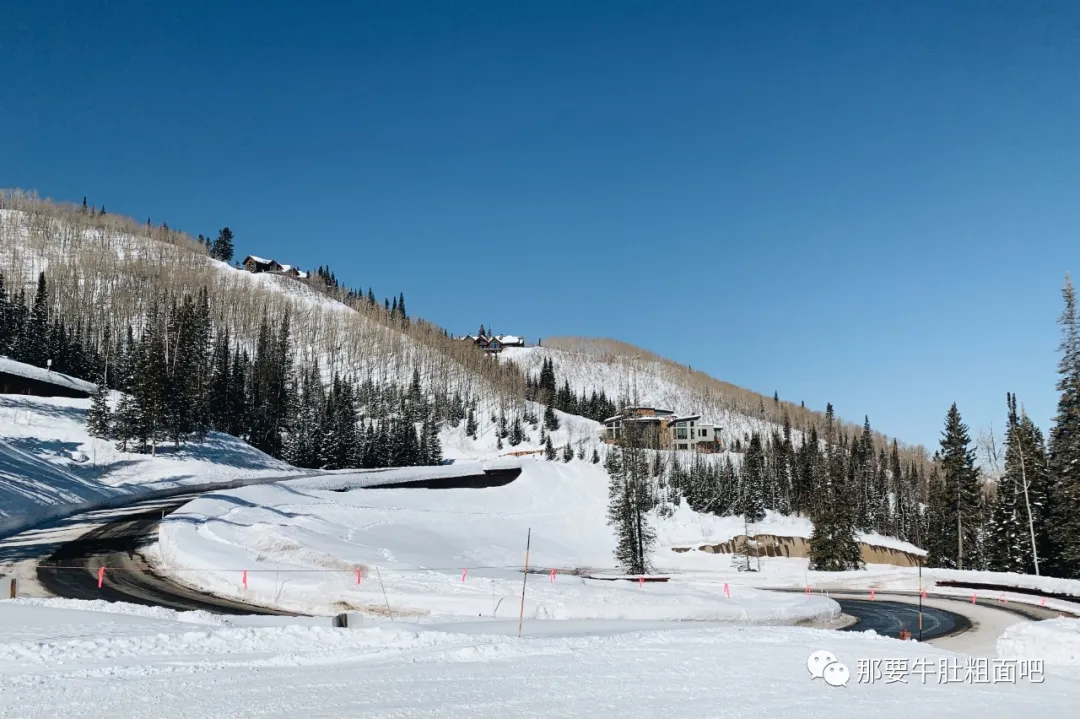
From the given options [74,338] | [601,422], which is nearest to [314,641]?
[74,338]

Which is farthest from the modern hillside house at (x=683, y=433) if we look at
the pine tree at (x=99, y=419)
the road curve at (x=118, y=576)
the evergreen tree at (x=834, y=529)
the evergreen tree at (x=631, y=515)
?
the road curve at (x=118, y=576)

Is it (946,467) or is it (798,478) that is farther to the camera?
(798,478)

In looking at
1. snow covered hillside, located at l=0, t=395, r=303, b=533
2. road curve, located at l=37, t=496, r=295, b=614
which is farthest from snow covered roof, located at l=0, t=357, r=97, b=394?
road curve, located at l=37, t=496, r=295, b=614

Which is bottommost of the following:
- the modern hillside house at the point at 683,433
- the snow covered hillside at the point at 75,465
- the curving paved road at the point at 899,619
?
the curving paved road at the point at 899,619

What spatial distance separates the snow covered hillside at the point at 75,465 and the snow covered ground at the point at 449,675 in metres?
21.2

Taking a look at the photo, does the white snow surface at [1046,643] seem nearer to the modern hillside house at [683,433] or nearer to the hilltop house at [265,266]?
the modern hillside house at [683,433]

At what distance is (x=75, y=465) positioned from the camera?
4344cm

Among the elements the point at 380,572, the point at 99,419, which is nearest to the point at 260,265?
the point at 99,419

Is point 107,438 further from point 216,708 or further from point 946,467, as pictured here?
point 946,467

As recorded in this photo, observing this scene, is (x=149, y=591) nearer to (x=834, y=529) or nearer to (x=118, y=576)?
(x=118, y=576)

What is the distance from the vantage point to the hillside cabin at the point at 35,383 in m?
61.2

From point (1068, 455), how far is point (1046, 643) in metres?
31.2

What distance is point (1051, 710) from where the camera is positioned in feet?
29.5

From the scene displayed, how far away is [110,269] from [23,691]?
16559 cm
